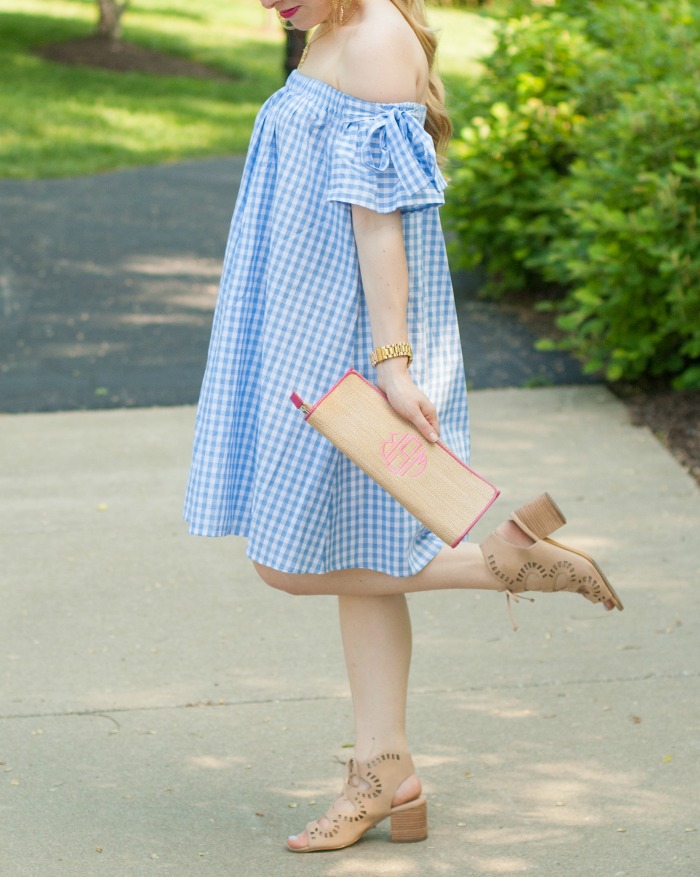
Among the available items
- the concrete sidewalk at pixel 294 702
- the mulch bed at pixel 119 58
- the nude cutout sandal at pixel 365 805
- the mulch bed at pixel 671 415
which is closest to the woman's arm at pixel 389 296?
the nude cutout sandal at pixel 365 805

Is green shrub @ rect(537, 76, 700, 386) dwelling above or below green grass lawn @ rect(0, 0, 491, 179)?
above

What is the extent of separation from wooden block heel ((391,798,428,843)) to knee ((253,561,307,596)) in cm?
52

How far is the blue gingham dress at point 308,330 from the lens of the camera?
2518mm

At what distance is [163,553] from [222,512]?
175 cm

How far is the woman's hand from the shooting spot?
2.51 m

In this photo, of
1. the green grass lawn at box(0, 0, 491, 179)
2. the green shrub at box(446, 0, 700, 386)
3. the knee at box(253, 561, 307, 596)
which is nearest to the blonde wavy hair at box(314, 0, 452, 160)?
the knee at box(253, 561, 307, 596)

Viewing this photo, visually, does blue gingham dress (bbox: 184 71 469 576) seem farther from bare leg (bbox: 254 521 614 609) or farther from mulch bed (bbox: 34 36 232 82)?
mulch bed (bbox: 34 36 232 82)

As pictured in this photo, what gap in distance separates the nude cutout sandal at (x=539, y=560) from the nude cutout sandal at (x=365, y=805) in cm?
A: 46

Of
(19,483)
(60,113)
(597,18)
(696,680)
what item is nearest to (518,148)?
(597,18)

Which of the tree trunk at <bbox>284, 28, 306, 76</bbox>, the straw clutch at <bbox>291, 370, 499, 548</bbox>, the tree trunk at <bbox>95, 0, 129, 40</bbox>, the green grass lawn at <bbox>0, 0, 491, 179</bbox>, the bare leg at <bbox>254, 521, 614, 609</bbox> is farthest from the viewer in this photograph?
the tree trunk at <bbox>95, 0, 129, 40</bbox>

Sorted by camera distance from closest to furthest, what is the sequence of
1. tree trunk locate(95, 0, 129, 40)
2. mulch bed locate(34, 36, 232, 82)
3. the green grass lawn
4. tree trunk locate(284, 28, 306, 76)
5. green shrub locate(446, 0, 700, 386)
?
green shrub locate(446, 0, 700, 386) < tree trunk locate(284, 28, 306, 76) < the green grass lawn < mulch bed locate(34, 36, 232, 82) < tree trunk locate(95, 0, 129, 40)

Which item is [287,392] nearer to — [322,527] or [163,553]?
[322,527]

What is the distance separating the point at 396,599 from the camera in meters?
2.80

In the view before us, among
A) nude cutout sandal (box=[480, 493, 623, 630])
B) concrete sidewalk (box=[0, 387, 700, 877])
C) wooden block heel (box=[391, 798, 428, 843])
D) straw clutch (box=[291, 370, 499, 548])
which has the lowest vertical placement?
concrete sidewalk (box=[0, 387, 700, 877])
